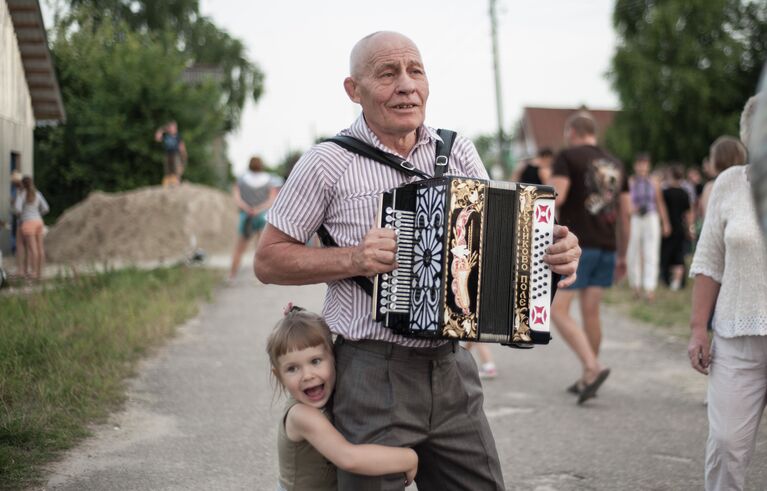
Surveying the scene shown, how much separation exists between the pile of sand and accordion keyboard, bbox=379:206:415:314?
573 inches

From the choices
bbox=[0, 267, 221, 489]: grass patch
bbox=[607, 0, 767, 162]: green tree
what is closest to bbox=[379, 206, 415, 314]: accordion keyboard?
bbox=[0, 267, 221, 489]: grass patch

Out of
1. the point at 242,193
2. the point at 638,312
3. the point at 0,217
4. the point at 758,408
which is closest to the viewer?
the point at 758,408

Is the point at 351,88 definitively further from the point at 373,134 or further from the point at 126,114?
the point at 126,114

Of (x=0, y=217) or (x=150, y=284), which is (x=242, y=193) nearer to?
(x=150, y=284)

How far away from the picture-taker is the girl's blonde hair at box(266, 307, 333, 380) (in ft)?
11.0

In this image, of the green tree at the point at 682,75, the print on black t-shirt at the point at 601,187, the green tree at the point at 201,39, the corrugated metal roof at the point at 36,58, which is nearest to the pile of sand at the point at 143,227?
the corrugated metal roof at the point at 36,58

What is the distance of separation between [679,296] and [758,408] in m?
10.2

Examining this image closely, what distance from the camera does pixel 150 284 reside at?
12.2 meters

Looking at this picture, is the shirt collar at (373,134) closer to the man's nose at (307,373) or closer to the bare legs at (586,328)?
the man's nose at (307,373)

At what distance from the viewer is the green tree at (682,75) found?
4488 centimetres

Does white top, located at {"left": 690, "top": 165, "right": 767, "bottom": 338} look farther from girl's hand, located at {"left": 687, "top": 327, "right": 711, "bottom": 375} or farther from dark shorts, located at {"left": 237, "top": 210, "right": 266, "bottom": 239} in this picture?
dark shorts, located at {"left": 237, "top": 210, "right": 266, "bottom": 239}

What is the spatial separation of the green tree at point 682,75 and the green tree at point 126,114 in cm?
2333

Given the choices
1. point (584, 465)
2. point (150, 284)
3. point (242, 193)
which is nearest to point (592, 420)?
point (584, 465)

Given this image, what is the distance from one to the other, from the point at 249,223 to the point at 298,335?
1131 centimetres
